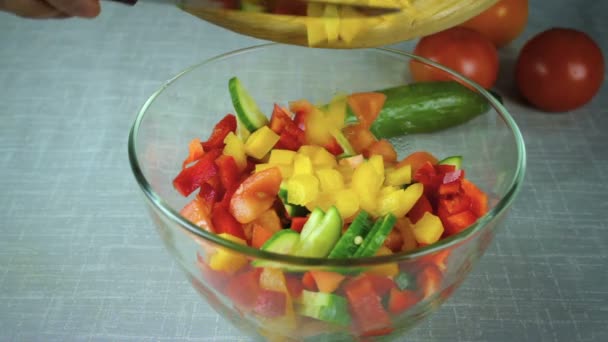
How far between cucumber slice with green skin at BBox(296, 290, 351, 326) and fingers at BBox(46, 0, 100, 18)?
2.39 feet

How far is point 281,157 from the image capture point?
1.48 metres

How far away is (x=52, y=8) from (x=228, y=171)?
1.65 feet

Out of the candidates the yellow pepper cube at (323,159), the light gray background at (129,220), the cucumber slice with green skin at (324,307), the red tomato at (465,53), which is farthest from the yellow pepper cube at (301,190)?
the red tomato at (465,53)

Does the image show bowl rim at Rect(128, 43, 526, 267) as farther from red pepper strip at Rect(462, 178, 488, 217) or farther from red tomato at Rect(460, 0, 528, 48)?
red tomato at Rect(460, 0, 528, 48)

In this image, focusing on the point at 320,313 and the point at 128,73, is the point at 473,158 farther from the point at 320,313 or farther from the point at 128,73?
the point at 128,73

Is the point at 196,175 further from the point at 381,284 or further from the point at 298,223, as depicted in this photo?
the point at 381,284

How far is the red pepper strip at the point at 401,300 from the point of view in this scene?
46.9 inches

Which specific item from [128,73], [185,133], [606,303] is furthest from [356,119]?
[128,73]

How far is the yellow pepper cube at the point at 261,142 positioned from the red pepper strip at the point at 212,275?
35 centimetres

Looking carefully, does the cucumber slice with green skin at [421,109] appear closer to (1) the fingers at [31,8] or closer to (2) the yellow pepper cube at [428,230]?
(2) the yellow pepper cube at [428,230]

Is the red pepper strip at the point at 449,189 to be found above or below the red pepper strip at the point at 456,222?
above

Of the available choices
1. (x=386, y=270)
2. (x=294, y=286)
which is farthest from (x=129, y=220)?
(x=386, y=270)

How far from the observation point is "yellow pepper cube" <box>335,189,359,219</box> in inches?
52.1

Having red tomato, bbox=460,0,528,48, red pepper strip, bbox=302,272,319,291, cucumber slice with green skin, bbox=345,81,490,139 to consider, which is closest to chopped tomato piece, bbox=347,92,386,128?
cucumber slice with green skin, bbox=345,81,490,139
